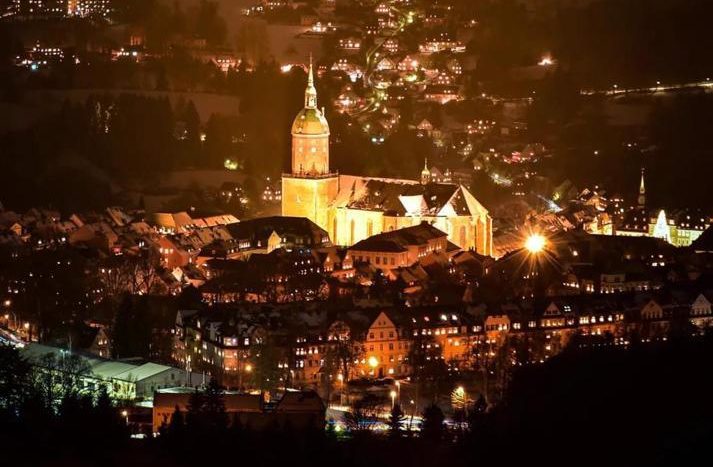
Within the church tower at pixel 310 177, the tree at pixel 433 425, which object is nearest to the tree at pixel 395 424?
the tree at pixel 433 425

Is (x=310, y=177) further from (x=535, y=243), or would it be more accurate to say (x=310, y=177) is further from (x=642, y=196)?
(x=642, y=196)

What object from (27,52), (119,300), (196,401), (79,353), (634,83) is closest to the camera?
(196,401)

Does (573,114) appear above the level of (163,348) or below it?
above

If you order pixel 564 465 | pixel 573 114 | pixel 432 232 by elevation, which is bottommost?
pixel 564 465

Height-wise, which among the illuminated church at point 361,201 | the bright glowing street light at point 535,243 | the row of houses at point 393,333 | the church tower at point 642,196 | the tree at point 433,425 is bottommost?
the tree at point 433,425

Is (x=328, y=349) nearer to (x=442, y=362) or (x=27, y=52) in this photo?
(x=442, y=362)

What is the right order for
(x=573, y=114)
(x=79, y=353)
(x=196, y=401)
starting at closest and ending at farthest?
(x=196, y=401) → (x=79, y=353) → (x=573, y=114)

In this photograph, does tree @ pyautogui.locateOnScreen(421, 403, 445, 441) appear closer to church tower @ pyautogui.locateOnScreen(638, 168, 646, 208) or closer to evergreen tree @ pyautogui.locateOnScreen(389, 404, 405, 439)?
evergreen tree @ pyautogui.locateOnScreen(389, 404, 405, 439)

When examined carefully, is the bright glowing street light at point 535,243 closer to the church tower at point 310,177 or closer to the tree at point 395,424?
the church tower at point 310,177

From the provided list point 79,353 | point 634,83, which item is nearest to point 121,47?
point 634,83
